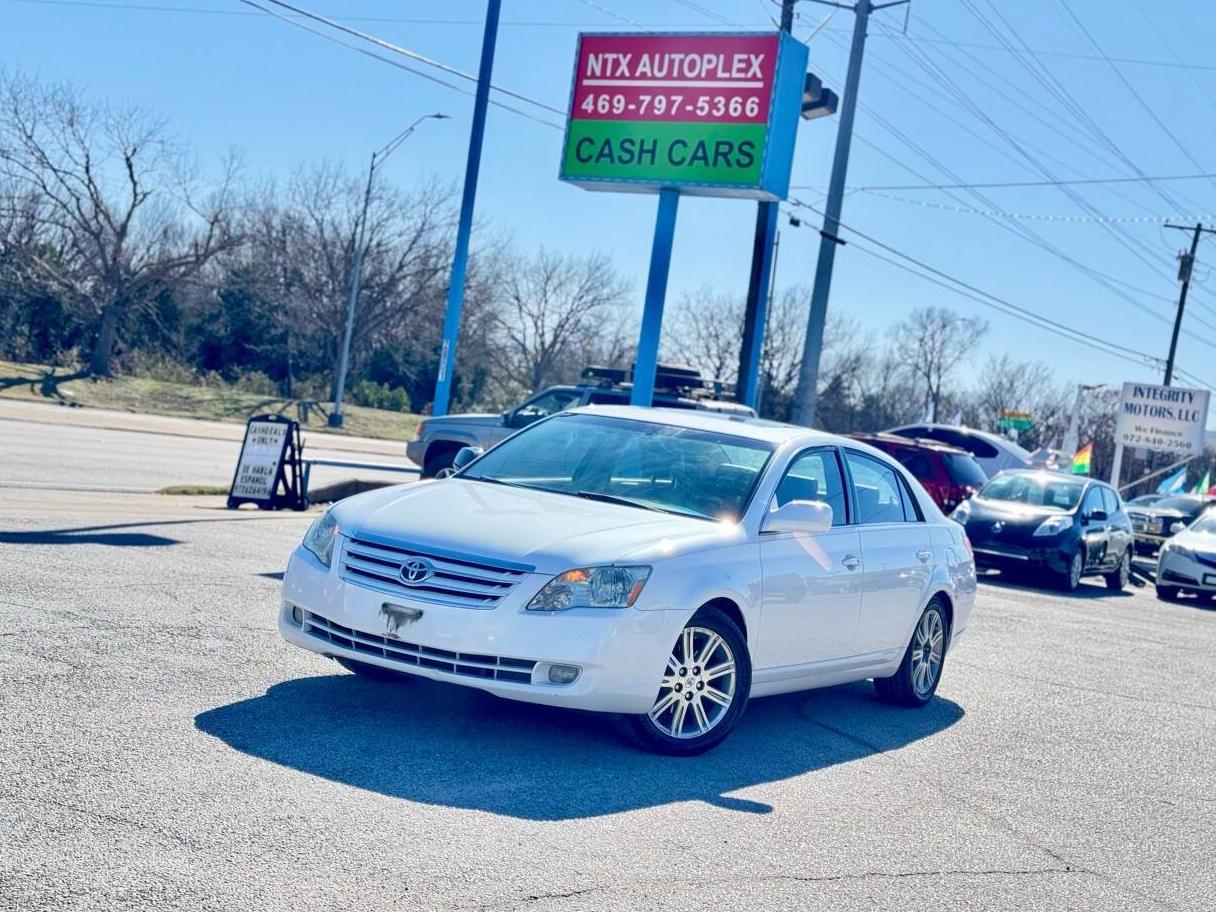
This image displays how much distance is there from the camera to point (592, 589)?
6391 mm

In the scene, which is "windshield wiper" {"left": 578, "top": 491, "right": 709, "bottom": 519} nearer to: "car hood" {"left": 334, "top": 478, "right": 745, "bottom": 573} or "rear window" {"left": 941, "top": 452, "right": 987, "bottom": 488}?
"car hood" {"left": 334, "top": 478, "right": 745, "bottom": 573}

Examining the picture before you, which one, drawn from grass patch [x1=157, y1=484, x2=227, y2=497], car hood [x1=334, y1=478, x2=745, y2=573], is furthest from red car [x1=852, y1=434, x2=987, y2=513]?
car hood [x1=334, y1=478, x2=745, y2=573]

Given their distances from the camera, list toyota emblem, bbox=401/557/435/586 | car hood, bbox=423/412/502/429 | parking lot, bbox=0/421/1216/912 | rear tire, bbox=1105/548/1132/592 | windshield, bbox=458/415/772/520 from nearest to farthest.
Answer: parking lot, bbox=0/421/1216/912
toyota emblem, bbox=401/557/435/586
windshield, bbox=458/415/772/520
car hood, bbox=423/412/502/429
rear tire, bbox=1105/548/1132/592

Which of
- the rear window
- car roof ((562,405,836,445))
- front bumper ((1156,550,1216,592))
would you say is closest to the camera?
car roof ((562,405,836,445))

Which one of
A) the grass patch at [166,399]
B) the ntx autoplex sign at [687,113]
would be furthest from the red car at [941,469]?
the grass patch at [166,399]

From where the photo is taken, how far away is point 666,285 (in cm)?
2091

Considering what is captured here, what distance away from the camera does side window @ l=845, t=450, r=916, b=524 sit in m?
8.54

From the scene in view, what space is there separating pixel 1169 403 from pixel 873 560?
131 ft

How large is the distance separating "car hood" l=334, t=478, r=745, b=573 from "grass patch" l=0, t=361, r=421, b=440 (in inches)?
1315

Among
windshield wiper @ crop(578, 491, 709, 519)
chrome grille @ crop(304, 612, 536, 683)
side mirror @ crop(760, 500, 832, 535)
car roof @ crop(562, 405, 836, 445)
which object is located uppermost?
car roof @ crop(562, 405, 836, 445)

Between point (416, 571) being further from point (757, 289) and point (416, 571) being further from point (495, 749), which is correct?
point (757, 289)

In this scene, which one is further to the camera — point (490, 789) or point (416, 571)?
point (416, 571)

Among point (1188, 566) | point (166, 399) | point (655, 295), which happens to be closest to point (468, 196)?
point (655, 295)

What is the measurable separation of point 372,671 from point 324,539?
2.26 feet
